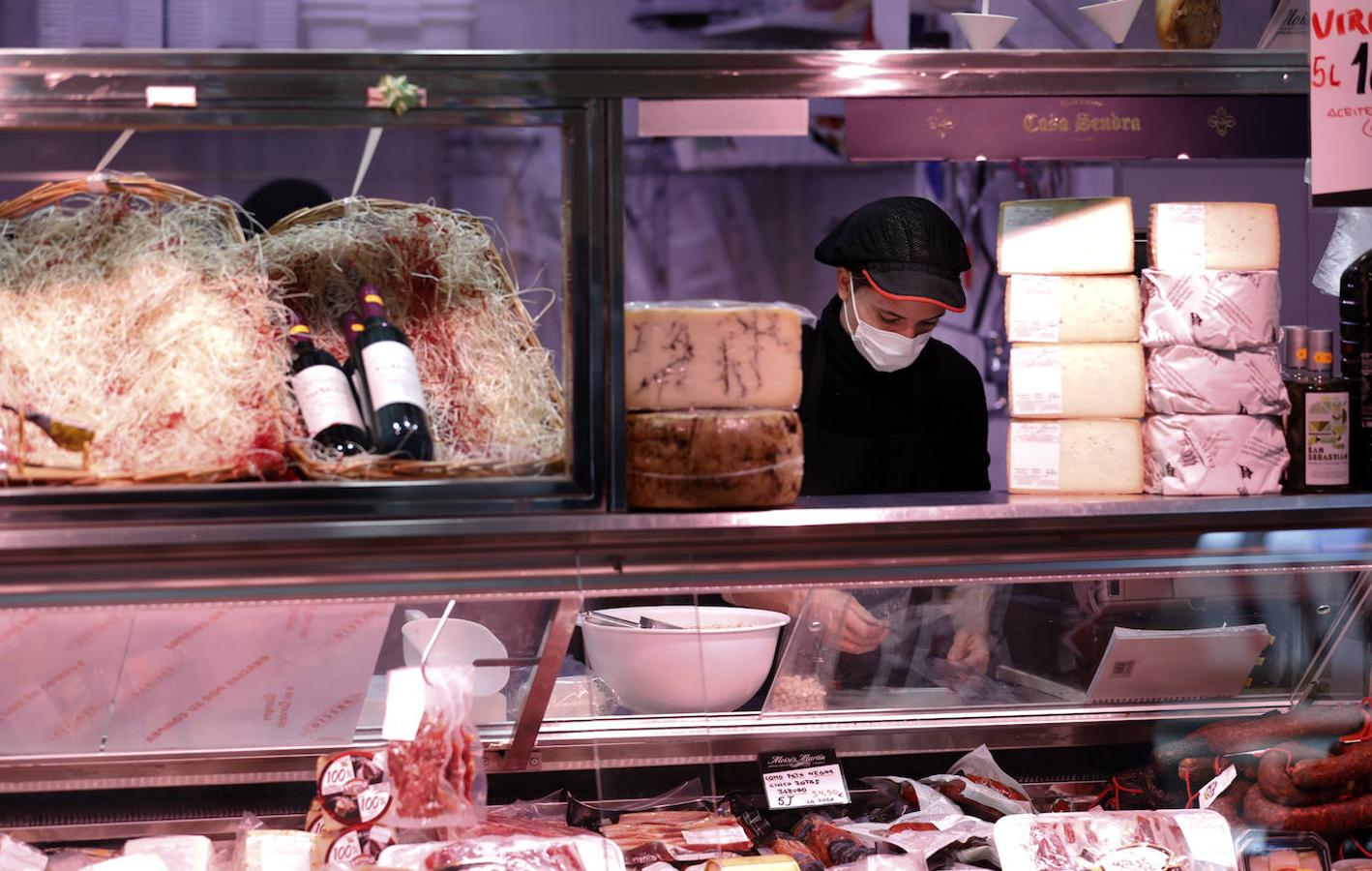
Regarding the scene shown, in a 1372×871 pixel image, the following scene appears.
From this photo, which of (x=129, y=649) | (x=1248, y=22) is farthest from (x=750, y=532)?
(x=1248, y=22)

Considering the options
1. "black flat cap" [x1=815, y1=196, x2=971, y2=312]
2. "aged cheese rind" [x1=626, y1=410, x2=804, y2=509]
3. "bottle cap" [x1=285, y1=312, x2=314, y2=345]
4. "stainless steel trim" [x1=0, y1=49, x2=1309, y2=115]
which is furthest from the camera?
"black flat cap" [x1=815, y1=196, x2=971, y2=312]

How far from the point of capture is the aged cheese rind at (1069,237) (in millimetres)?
1938

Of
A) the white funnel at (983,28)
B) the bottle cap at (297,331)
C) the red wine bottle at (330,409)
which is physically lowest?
the red wine bottle at (330,409)

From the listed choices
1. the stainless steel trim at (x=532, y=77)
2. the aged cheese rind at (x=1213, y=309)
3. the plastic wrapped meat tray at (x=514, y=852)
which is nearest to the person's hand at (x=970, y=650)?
the aged cheese rind at (x=1213, y=309)

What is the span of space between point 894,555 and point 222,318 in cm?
117

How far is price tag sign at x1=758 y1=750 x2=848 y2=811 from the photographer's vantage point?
2.06 m

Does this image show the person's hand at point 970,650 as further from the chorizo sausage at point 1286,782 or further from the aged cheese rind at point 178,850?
the aged cheese rind at point 178,850

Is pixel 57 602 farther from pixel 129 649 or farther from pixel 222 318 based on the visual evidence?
pixel 222 318

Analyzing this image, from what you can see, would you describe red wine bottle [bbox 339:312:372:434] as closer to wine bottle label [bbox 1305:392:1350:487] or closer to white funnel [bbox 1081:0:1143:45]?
white funnel [bbox 1081:0:1143:45]

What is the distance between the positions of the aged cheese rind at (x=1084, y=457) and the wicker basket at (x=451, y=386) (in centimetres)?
81

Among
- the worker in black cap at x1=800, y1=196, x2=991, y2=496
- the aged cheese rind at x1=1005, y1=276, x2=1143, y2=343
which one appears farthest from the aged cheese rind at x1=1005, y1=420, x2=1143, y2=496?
the worker in black cap at x1=800, y1=196, x2=991, y2=496

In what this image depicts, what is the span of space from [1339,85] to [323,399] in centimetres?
172

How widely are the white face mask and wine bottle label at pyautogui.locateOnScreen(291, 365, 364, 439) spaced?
4.00 feet

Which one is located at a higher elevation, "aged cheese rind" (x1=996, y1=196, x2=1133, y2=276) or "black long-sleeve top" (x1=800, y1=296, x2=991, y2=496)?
"aged cheese rind" (x1=996, y1=196, x2=1133, y2=276)
